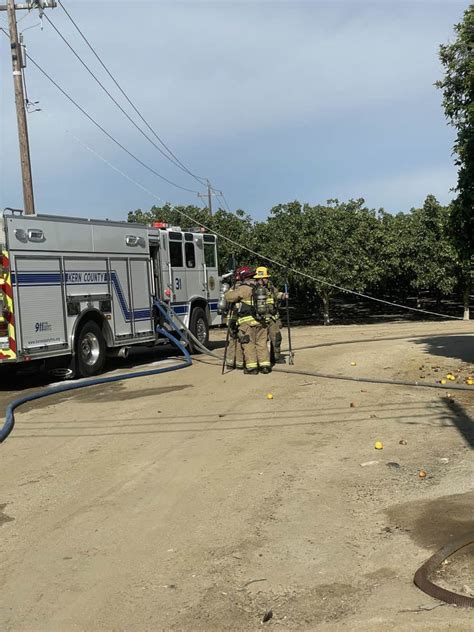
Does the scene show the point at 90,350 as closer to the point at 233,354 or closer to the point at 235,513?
the point at 233,354

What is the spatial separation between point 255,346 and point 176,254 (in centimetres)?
454

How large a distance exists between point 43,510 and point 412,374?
7595 millimetres

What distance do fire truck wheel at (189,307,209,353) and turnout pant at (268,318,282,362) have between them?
10.8 feet

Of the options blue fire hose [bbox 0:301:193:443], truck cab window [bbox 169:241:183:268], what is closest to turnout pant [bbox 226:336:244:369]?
blue fire hose [bbox 0:301:193:443]

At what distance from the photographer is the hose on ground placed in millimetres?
3387

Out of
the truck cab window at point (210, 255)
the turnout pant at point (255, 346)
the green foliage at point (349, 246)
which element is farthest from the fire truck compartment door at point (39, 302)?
the green foliage at point (349, 246)

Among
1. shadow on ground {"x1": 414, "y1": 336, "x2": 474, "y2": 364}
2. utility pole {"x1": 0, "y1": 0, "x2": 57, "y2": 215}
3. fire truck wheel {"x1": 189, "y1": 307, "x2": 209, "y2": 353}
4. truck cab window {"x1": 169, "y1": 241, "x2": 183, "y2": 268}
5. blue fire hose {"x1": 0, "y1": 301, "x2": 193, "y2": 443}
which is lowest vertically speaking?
shadow on ground {"x1": 414, "y1": 336, "x2": 474, "y2": 364}

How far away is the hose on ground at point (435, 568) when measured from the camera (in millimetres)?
3387

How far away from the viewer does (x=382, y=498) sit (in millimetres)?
5098

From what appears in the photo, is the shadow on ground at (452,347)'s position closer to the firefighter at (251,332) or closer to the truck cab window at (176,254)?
the firefighter at (251,332)

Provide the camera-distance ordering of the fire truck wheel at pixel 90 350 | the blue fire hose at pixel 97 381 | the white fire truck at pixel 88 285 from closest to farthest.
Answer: the blue fire hose at pixel 97 381 → the white fire truck at pixel 88 285 → the fire truck wheel at pixel 90 350

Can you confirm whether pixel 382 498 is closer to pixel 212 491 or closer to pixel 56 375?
pixel 212 491

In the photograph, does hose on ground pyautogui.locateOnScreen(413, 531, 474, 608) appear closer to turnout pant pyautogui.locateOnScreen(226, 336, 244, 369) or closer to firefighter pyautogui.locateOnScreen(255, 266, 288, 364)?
firefighter pyautogui.locateOnScreen(255, 266, 288, 364)

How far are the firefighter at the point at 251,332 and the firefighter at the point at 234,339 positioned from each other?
0.14 m
